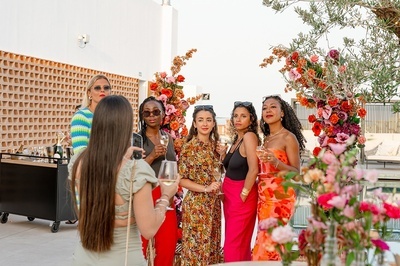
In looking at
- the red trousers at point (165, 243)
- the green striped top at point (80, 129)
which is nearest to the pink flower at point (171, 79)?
the red trousers at point (165, 243)

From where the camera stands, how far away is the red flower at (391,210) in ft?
6.56

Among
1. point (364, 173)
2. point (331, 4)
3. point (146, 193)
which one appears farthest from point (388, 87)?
point (146, 193)

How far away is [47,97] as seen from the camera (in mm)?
10992

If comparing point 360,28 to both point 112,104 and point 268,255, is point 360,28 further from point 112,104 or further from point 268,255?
point 268,255

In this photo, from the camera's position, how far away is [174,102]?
5.50 metres

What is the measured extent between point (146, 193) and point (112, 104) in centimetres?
34

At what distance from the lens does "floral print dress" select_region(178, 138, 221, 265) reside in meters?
4.73

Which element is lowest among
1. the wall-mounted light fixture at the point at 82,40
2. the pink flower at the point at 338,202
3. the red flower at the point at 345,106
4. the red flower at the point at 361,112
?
the pink flower at the point at 338,202

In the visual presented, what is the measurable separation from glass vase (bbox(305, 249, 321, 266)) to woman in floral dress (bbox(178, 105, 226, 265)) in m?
2.53

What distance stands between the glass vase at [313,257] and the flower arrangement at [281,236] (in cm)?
4

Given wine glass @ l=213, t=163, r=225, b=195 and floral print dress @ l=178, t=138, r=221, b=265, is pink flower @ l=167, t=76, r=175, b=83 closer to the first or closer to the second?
floral print dress @ l=178, t=138, r=221, b=265

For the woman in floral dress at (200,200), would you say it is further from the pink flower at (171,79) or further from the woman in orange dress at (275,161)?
the pink flower at (171,79)

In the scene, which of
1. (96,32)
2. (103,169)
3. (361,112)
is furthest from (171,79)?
(96,32)

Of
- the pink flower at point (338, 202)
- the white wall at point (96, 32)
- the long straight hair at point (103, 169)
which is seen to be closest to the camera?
the pink flower at point (338, 202)
